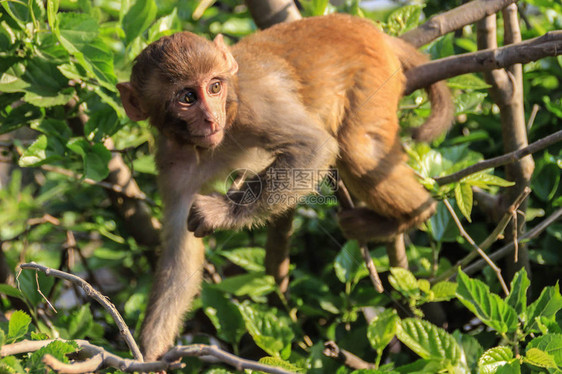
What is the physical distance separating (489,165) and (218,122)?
61.3 inches

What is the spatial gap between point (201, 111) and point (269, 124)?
0.53m

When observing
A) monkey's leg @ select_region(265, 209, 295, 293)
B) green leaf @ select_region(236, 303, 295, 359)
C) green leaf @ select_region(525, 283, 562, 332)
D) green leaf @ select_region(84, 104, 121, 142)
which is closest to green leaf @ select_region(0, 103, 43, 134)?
green leaf @ select_region(84, 104, 121, 142)

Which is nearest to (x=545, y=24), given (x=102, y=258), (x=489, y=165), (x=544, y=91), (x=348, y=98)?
(x=544, y=91)

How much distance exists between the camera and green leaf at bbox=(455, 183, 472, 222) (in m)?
3.68

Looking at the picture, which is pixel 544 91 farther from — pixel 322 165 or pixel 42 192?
pixel 42 192

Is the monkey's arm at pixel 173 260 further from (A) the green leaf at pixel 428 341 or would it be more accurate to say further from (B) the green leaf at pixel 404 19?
(B) the green leaf at pixel 404 19

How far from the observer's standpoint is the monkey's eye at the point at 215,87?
151 inches

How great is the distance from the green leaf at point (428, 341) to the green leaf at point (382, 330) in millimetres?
196

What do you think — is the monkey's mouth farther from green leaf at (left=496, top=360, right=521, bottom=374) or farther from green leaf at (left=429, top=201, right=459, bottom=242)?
green leaf at (left=496, top=360, right=521, bottom=374)

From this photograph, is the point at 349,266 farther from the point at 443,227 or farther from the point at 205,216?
the point at 205,216

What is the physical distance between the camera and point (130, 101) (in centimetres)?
396

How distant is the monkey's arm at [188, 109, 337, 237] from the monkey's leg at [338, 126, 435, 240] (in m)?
0.25

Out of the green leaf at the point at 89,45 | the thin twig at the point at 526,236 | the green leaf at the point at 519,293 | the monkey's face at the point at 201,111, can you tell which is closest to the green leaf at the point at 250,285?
the monkey's face at the point at 201,111

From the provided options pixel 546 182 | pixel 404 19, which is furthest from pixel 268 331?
pixel 404 19
